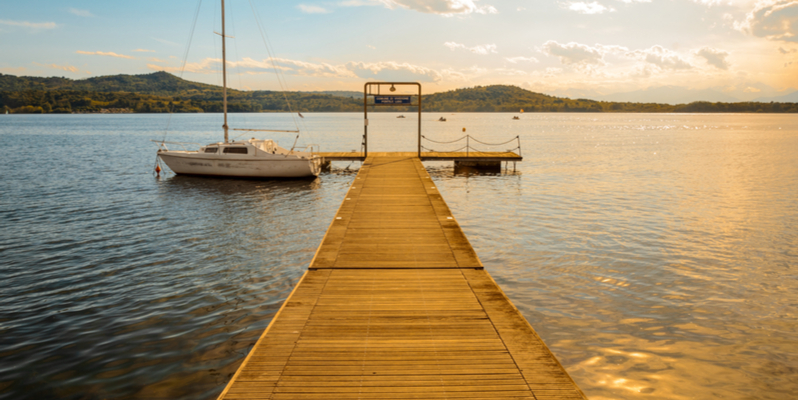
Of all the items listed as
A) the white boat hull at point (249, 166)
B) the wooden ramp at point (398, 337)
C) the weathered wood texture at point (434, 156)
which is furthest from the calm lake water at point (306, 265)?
the weathered wood texture at point (434, 156)

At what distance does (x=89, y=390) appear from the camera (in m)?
7.04

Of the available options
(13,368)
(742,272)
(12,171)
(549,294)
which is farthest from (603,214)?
(12,171)

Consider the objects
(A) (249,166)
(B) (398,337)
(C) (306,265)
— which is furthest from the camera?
(A) (249,166)

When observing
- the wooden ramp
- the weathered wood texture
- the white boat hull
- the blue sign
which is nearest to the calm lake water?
the wooden ramp

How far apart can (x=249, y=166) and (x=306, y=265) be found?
17.5m

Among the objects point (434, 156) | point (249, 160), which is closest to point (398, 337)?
point (249, 160)

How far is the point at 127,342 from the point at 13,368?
1595 mm

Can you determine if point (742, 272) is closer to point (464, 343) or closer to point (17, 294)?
point (464, 343)

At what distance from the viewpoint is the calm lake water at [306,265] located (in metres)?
7.63

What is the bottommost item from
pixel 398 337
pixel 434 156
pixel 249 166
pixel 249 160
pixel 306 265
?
pixel 306 265

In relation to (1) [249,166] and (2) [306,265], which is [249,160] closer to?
(1) [249,166]

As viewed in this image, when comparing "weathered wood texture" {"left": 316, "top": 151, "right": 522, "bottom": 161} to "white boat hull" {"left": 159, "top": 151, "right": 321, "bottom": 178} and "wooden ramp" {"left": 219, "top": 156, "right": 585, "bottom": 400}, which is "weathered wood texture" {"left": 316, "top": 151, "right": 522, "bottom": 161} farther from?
"wooden ramp" {"left": 219, "top": 156, "right": 585, "bottom": 400}

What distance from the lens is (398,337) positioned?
619 centimetres

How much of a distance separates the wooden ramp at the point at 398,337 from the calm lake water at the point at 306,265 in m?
1.82
